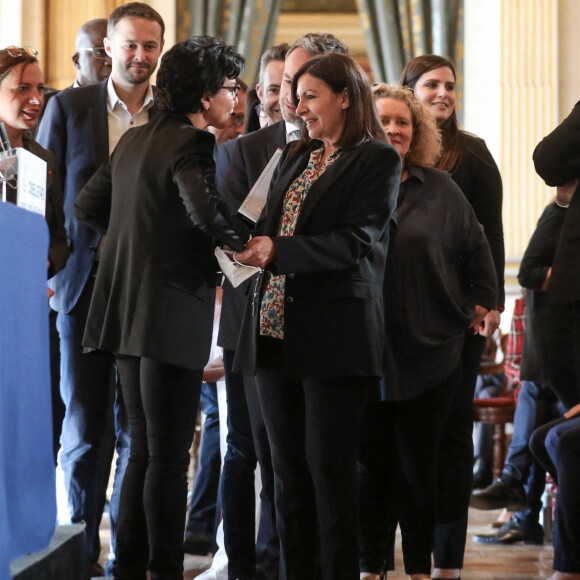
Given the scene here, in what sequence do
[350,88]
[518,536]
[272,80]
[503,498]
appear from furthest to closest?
[503,498], [518,536], [272,80], [350,88]

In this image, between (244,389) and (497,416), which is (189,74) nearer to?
(244,389)

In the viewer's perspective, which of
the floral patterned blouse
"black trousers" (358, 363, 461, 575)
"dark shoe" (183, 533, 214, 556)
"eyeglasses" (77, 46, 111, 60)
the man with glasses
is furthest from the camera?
"eyeglasses" (77, 46, 111, 60)

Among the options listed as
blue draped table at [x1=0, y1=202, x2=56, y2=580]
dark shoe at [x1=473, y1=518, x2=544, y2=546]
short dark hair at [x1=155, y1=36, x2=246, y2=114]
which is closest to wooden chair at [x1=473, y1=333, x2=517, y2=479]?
dark shoe at [x1=473, y1=518, x2=544, y2=546]

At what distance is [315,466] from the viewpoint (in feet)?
6.65

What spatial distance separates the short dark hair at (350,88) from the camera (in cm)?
213

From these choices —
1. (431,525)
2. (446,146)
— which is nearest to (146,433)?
(431,525)

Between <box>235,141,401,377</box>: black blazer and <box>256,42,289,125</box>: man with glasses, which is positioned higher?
<box>256,42,289,125</box>: man with glasses

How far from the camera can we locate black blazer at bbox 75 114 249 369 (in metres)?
2.06

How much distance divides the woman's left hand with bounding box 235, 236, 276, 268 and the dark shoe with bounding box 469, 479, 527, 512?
6.63ft

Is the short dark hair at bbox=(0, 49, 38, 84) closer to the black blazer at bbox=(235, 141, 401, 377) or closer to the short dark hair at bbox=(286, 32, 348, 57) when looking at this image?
the short dark hair at bbox=(286, 32, 348, 57)

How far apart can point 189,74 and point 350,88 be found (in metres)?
0.36

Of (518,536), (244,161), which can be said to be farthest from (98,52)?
(518,536)

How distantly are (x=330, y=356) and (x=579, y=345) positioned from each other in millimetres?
759

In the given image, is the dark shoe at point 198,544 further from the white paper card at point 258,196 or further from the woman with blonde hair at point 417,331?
the white paper card at point 258,196
